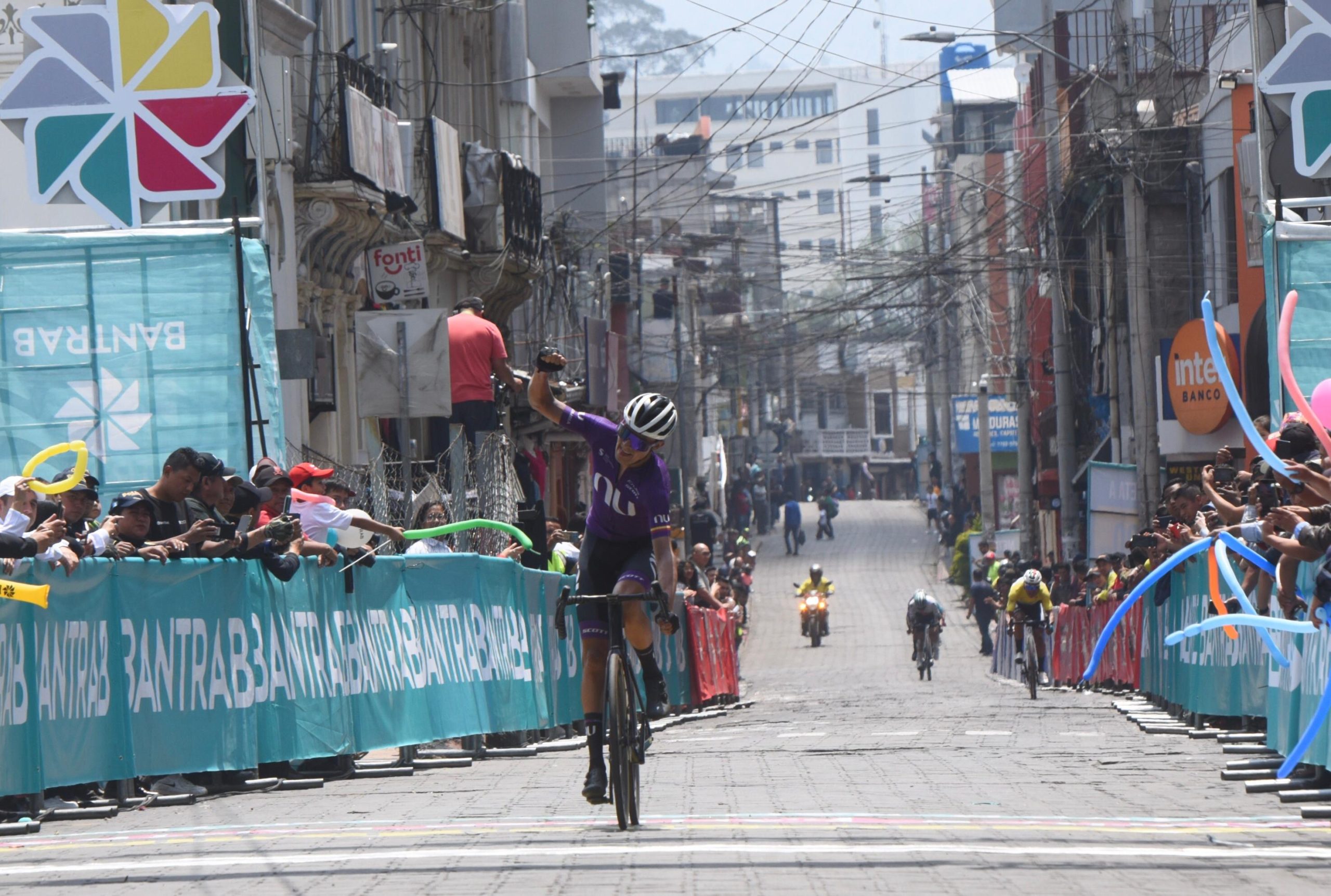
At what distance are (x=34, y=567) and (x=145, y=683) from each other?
1106 millimetres

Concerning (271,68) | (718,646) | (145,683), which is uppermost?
(271,68)

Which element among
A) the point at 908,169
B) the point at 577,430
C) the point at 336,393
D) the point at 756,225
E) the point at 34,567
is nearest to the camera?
the point at 577,430

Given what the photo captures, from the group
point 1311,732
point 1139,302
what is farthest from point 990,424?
point 1311,732

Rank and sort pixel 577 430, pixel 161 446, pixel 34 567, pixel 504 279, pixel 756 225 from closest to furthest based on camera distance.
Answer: pixel 577 430, pixel 34 567, pixel 161 446, pixel 504 279, pixel 756 225

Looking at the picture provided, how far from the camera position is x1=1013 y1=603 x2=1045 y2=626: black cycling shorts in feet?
93.8

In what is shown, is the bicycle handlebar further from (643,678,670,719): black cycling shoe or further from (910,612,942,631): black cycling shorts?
(910,612,942,631): black cycling shorts

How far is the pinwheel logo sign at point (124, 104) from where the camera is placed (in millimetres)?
15594

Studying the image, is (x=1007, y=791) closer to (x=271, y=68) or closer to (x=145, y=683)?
(x=145, y=683)

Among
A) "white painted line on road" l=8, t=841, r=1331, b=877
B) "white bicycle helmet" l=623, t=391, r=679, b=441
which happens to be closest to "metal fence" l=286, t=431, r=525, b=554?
"white bicycle helmet" l=623, t=391, r=679, b=441

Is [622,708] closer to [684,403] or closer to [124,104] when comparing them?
[124,104]

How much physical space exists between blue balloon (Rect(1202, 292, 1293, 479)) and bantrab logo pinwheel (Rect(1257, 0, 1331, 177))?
4390 mm

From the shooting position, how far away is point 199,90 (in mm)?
15680

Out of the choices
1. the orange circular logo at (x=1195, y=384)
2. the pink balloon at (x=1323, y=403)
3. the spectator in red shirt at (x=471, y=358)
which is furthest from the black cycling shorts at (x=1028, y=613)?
the pink balloon at (x=1323, y=403)

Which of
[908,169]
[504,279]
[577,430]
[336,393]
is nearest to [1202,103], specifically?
[504,279]
